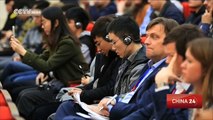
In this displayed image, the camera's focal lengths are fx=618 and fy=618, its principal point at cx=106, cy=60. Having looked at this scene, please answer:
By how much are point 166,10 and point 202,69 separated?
13.0 feet

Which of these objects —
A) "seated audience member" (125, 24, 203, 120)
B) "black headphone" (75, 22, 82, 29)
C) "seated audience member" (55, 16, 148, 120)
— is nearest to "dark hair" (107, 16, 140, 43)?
"seated audience member" (55, 16, 148, 120)

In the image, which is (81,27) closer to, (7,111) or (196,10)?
(196,10)

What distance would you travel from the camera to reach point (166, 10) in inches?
268

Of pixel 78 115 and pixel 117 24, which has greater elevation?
pixel 117 24

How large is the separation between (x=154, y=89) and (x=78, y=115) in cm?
93

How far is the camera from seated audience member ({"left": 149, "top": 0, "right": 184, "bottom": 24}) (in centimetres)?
675

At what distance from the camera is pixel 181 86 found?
325 centimetres

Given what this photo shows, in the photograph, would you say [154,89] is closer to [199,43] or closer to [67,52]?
[199,43]

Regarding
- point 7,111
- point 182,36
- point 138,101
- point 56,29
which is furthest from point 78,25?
point 182,36

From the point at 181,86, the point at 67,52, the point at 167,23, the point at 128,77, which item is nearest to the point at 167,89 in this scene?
the point at 181,86

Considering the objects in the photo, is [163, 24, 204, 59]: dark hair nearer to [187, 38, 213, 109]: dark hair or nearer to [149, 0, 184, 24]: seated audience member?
[187, 38, 213, 109]: dark hair

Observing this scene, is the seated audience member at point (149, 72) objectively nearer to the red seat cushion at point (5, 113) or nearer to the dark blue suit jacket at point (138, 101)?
the dark blue suit jacket at point (138, 101)

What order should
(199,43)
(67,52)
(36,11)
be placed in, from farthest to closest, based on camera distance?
1. (36,11)
2. (67,52)
3. (199,43)

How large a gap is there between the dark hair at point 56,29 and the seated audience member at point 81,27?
0.43 meters
